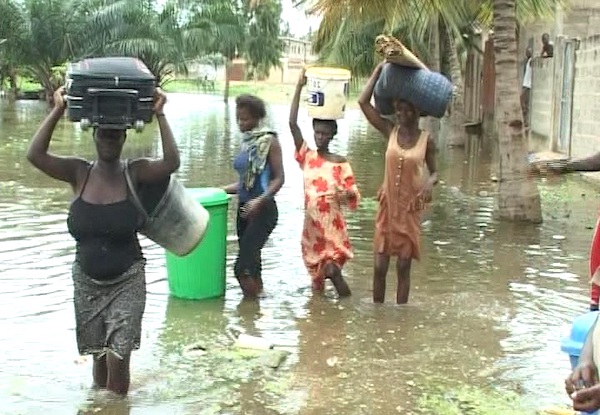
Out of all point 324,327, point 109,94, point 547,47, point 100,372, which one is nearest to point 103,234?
point 109,94

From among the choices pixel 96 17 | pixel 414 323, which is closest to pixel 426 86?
pixel 414 323

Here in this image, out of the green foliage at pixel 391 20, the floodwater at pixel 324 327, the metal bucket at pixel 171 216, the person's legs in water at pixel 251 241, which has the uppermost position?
the green foliage at pixel 391 20

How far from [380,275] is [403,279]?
0.56 feet

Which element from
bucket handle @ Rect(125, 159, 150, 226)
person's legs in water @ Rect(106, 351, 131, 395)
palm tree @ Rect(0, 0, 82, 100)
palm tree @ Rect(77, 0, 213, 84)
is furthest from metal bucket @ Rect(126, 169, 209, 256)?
palm tree @ Rect(0, 0, 82, 100)

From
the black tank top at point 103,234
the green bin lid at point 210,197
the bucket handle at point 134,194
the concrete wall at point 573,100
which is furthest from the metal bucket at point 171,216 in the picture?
the concrete wall at point 573,100

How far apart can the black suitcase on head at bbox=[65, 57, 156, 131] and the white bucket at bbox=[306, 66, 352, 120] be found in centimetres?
242

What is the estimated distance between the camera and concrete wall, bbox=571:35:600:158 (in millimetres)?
14758

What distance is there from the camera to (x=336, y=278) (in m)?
7.11

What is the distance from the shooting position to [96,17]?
39.5 metres

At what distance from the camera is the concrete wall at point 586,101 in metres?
14.8

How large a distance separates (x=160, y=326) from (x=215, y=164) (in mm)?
10426

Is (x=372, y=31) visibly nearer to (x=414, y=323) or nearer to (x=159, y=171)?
(x=414, y=323)

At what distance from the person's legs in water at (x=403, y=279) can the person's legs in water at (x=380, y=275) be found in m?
0.10

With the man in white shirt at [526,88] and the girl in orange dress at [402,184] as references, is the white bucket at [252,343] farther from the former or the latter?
the man in white shirt at [526,88]
